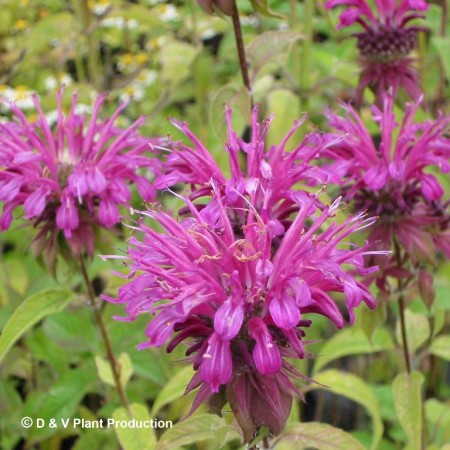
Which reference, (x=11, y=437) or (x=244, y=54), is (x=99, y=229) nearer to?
(x=244, y=54)

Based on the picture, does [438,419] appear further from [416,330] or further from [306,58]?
[306,58]

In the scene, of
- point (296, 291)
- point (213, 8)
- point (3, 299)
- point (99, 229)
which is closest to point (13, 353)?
point (3, 299)

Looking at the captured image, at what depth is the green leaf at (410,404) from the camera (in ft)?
4.05

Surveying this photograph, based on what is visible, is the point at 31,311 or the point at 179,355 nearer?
the point at 31,311

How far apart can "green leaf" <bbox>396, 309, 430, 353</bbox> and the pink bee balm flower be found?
22.4 inches

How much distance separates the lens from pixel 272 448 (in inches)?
42.4

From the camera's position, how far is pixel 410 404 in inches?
50.4

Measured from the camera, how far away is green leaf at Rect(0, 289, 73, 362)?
1169 mm

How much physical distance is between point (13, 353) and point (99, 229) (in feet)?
1.87

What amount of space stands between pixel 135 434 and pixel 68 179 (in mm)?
464

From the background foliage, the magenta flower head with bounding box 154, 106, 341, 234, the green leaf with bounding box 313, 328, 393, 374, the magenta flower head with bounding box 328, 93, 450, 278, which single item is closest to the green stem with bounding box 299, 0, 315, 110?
the background foliage

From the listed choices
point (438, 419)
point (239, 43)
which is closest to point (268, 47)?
point (239, 43)

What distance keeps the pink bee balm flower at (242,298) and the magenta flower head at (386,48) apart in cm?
68

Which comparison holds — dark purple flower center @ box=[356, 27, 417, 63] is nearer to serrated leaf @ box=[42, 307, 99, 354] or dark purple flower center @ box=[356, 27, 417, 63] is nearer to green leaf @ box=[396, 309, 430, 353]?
green leaf @ box=[396, 309, 430, 353]
